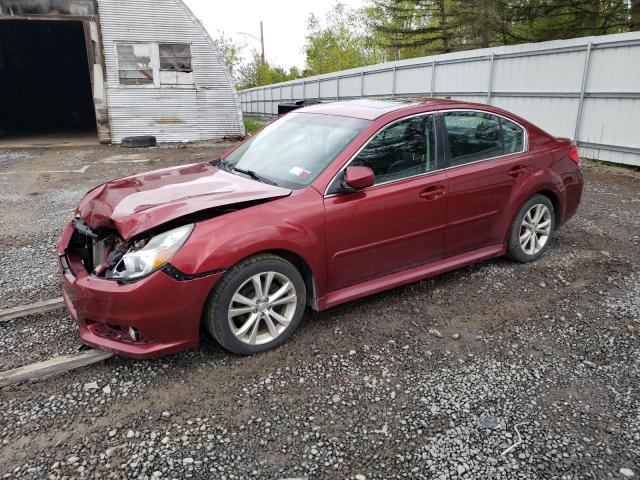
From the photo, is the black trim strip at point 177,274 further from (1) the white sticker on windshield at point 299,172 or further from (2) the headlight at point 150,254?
(1) the white sticker on windshield at point 299,172

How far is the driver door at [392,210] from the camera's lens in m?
3.52

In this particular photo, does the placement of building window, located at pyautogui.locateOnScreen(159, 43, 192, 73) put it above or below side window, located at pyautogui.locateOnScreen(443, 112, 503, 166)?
above

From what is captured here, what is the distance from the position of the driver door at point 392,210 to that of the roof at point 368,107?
0.57 ft

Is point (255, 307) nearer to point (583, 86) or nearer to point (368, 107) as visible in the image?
point (368, 107)

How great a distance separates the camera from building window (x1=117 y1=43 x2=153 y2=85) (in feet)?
50.5

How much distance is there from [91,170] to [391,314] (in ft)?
31.7

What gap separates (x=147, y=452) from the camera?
249cm

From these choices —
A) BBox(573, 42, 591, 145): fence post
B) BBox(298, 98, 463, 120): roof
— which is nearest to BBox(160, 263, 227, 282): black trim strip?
BBox(298, 98, 463, 120): roof

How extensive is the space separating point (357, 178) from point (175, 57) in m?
14.5

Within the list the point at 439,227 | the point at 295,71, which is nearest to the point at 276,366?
the point at 439,227

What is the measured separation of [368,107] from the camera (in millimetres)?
4094

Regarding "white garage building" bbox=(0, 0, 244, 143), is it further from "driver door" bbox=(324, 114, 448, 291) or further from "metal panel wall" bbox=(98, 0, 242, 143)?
"driver door" bbox=(324, 114, 448, 291)

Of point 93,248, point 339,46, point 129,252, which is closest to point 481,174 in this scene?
point 129,252

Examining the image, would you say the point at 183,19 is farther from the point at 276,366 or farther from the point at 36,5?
the point at 276,366
